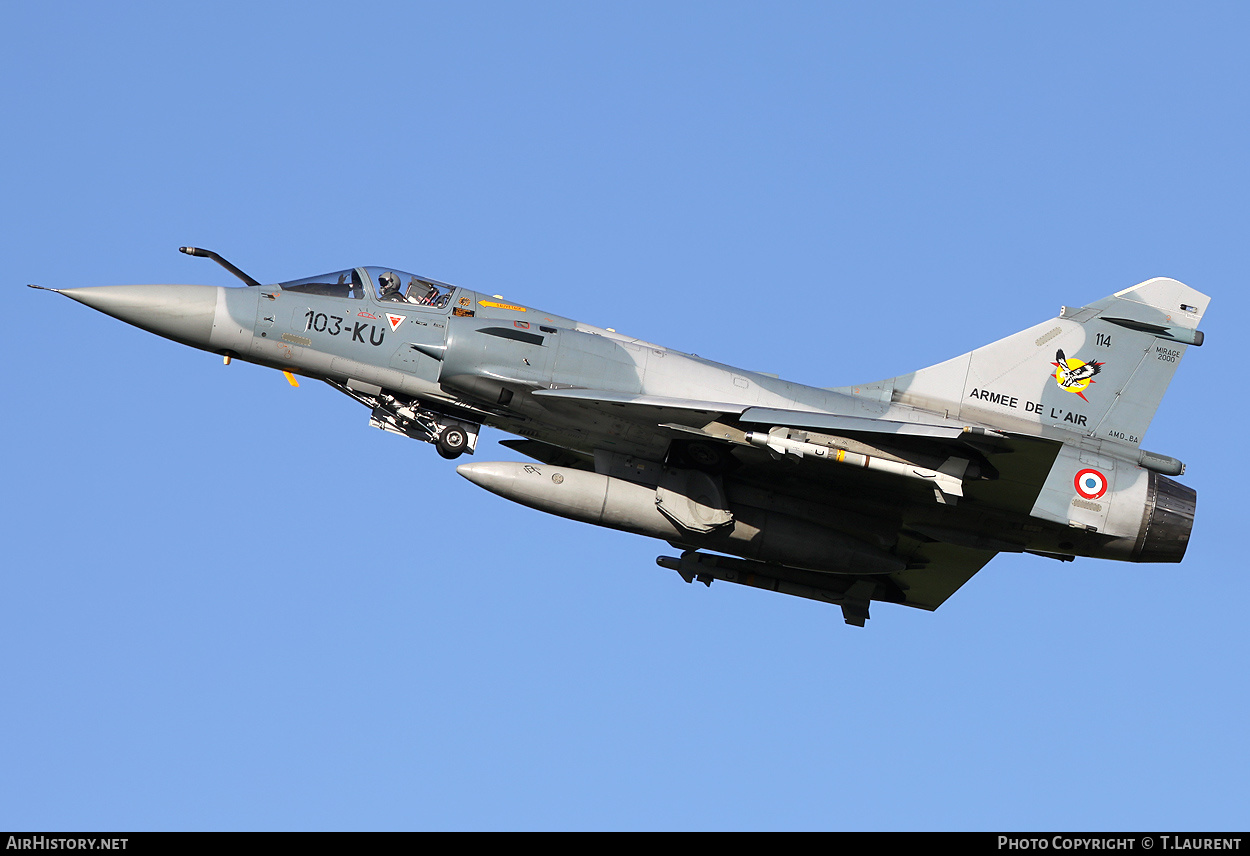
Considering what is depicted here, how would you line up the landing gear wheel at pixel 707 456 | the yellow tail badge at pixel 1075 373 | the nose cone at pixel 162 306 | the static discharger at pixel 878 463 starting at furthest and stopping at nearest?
the yellow tail badge at pixel 1075 373 → the landing gear wheel at pixel 707 456 → the nose cone at pixel 162 306 → the static discharger at pixel 878 463

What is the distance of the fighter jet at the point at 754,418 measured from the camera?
14781 millimetres

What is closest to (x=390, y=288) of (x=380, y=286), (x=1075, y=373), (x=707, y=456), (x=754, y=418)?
(x=380, y=286)

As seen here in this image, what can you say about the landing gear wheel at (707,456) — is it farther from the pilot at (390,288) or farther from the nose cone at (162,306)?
the nose cone at (162,306)

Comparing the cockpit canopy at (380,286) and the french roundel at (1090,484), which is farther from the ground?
the cockpit canopy at (380,286)

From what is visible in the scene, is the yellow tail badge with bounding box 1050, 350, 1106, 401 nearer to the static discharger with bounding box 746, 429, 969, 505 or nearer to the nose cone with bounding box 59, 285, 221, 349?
the static discharger with bounding box 746, 429, 969, 505

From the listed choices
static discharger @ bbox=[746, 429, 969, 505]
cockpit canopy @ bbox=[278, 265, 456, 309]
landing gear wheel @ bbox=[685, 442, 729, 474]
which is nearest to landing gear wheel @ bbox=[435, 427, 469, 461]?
cockpit canopy @ bbox=[278, 265, 456, 309]

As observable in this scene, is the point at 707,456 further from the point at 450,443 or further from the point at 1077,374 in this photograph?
the point at 1077,374

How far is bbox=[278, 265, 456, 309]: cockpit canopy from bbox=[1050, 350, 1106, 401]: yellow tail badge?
7809 millimetres

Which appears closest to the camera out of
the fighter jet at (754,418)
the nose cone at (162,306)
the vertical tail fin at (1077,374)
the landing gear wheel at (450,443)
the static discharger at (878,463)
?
the static discharger at (878,463)

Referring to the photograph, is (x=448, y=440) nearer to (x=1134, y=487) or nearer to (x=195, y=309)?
(x=195, y=309)

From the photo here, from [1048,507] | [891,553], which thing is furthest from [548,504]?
[1048,507]

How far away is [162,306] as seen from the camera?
15.4 metres

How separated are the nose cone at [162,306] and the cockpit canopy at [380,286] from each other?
3.34 ft

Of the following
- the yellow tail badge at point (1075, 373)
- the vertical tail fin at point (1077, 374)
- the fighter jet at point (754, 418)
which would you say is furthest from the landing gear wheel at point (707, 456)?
the yellow tail badge at point (1075, 373)
